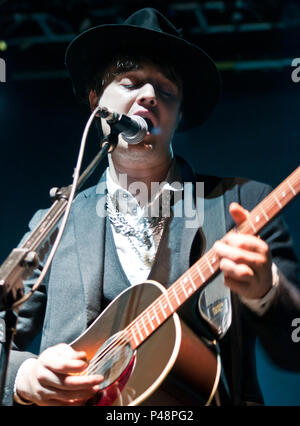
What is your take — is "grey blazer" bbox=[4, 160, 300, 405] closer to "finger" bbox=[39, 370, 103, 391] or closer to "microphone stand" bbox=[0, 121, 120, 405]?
"finger" bbox=[39, 370, 103, 391]

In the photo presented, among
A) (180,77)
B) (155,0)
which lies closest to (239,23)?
(155,0)

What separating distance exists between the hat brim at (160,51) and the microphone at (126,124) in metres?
0.64

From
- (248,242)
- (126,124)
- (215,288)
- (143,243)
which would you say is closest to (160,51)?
(126,124)

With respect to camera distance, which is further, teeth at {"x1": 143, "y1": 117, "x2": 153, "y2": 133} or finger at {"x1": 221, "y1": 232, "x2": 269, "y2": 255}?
teeth at {"x1": 143, "y1": 117, "x2": 153, "y2": 133}

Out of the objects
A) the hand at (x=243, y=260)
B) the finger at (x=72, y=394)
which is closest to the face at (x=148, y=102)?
the hand at (x=243, y=260)

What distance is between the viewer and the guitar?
136cm

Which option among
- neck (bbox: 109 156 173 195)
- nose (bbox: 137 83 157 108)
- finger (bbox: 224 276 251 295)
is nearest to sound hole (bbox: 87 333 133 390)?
finger (bbox: 224 276 251 295)

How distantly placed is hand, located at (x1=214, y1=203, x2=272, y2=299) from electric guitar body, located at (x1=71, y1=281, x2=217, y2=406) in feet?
0.90

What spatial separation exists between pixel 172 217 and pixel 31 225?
27.8 inches

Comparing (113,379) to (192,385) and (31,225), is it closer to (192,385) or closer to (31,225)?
(192,385)

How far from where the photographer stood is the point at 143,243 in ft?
6.70

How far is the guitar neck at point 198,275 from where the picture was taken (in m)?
1.32

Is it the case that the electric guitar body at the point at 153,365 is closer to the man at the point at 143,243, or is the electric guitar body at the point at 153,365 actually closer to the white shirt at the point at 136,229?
the man at the point at 143,243
